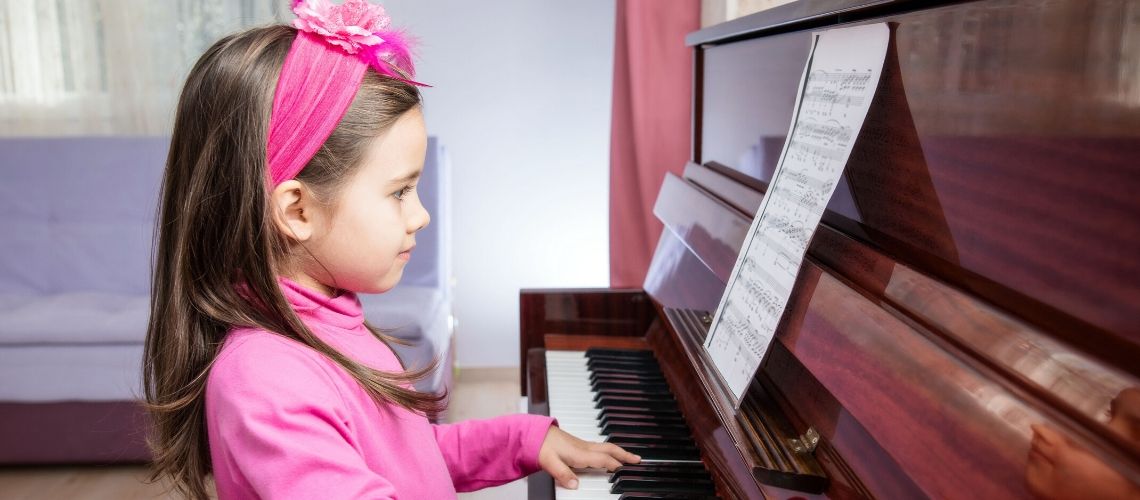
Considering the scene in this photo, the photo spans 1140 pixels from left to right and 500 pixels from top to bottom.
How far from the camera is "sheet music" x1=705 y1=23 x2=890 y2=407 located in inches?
37.9

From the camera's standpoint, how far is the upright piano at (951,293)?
1.98 ft

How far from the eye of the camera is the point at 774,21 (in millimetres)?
1289

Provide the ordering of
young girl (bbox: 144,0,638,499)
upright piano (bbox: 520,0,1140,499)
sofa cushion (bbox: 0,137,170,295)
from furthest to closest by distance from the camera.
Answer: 1. sofa cushion (bbox: 0,137,170,295)
2. young girl (bbox: 144,0,638,499)
3. upright piano (bbox: 520,0,1140,499)

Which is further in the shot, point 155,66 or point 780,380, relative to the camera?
point 155,66

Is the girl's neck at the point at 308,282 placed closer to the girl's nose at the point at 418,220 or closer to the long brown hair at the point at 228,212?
the long brown hair at the point at 228,212

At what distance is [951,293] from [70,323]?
2642 millimetres

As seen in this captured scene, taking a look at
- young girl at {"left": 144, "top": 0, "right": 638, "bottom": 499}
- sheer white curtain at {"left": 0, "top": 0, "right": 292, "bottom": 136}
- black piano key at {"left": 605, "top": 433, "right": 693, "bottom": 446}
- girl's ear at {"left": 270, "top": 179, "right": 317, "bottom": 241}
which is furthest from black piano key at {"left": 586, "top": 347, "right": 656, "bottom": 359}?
sheer white curtain at {"left": 0, "top": 0, "right": 292, "bottom": 136}

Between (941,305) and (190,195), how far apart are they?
30.2 inches

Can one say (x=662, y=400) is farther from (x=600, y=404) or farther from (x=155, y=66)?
(x=155, y=66)

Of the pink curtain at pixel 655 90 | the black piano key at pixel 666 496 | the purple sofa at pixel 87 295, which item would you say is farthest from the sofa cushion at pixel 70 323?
the black piano key at pixel 666 496

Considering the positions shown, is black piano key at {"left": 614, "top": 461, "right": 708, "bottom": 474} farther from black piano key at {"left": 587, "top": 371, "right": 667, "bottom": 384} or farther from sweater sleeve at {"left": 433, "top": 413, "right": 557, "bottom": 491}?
black piano key at {"left": 587, "top": 371, "right": 667, "bottom": 384}

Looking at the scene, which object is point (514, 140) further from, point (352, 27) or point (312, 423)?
point (312, 423)

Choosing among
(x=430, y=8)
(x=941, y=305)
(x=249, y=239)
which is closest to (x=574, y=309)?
(x=249, y=239)

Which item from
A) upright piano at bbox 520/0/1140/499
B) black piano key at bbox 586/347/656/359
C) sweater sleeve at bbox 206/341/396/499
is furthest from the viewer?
black piano key at bbox 586/347/656/359
